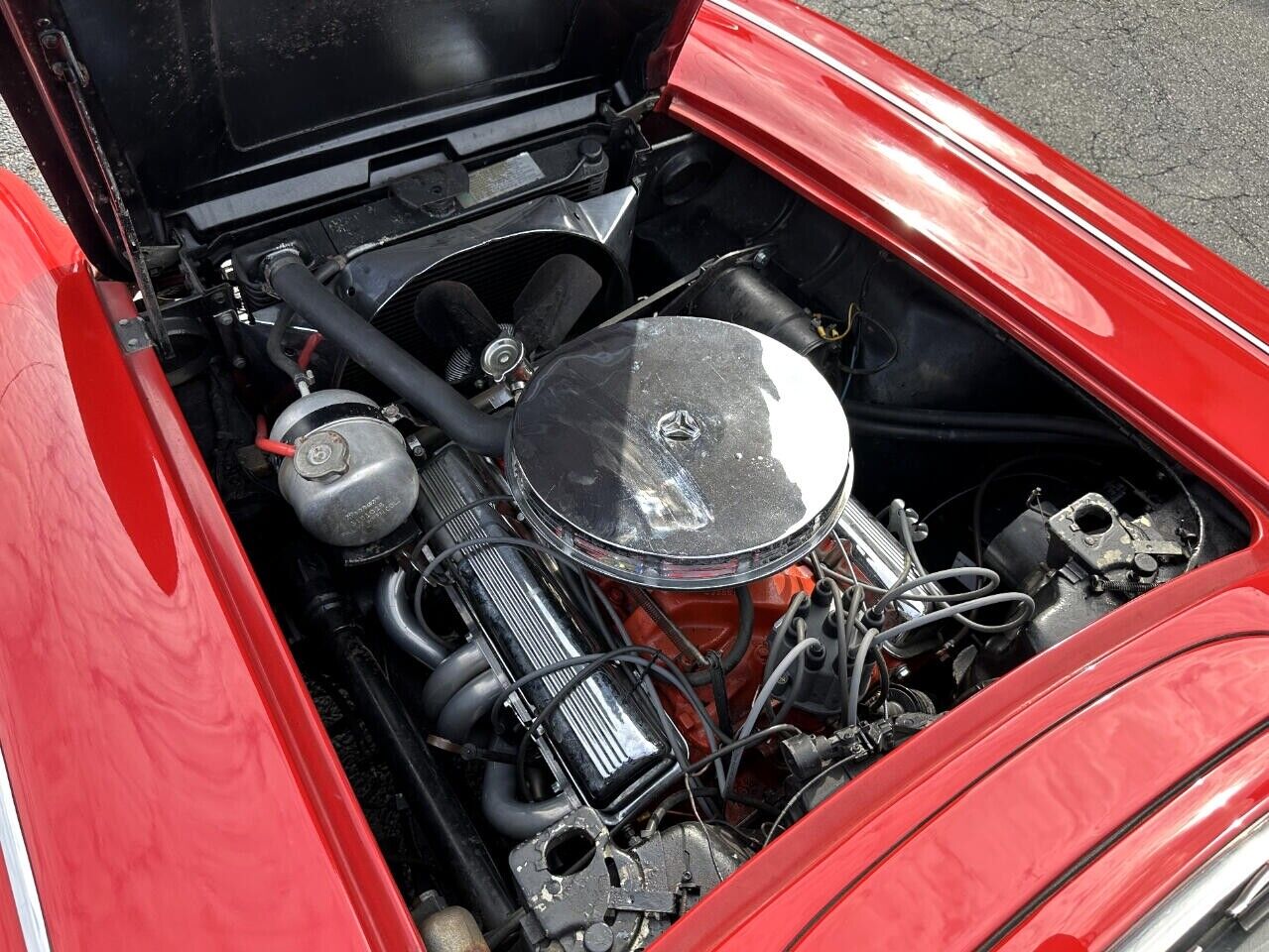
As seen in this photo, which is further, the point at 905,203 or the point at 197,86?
the point at 905,203

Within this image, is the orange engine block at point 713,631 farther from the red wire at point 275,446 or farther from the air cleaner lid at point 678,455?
the red wire at point 275,446

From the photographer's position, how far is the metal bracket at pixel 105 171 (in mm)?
1018

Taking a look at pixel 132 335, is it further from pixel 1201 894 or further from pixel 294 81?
pixel 1201 894

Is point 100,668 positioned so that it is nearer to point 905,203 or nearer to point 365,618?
point 365,618

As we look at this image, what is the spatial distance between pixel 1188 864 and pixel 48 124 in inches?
52.8

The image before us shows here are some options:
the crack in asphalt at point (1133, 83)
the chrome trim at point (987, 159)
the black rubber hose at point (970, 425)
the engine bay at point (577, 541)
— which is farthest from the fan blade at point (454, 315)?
the crack in asphalt at point (1133, 83)

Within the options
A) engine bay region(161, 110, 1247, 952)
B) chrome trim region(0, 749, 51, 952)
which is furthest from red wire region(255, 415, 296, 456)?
chrome trim region(0, 749, 51, 952)

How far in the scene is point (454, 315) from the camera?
4.20 feet

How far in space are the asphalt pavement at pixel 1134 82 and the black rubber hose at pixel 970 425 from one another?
5.81 ft

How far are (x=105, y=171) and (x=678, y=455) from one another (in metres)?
0.70

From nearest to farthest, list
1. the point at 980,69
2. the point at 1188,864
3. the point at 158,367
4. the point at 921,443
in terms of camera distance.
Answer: the point at 1188,864
the point at 158,367
the point at 921,443
the point at 980,69

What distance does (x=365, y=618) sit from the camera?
4.50 feet

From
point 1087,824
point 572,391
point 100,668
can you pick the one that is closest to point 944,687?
point 1087,824

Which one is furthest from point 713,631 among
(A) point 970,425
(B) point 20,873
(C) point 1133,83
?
(C) point 1133,83
